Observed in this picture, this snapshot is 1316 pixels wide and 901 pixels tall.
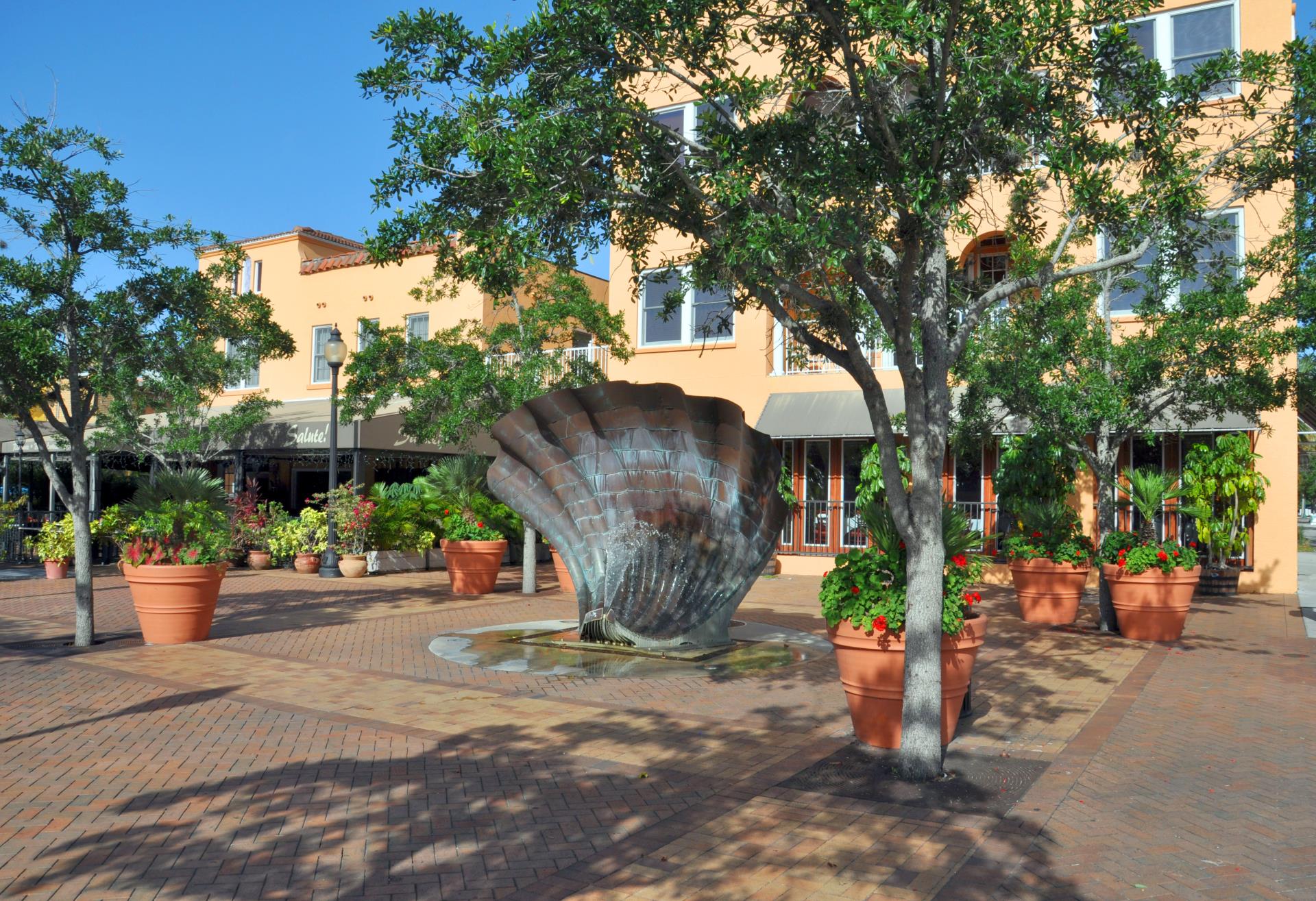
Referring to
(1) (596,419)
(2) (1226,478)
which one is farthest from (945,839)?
(2) (1226,478)

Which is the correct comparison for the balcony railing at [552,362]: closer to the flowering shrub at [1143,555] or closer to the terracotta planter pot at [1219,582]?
the flowering shrub at [1143,555]

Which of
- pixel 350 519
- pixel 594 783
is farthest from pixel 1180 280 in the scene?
pixel 350 519

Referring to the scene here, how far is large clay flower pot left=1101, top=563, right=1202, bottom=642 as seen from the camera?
11795 millimetres

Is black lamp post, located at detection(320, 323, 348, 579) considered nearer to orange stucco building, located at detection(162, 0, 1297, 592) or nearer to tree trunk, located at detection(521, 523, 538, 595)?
orange stucco building, located at detection(162, 0, 1297, 592)

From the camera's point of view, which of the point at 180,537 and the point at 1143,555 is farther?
the point at 1143,555

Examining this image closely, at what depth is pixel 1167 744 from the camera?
7137 mm

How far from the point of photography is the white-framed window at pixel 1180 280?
12500mm

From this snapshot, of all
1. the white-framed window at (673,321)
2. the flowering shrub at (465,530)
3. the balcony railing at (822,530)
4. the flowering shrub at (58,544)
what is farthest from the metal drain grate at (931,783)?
Result: the flowering shrub at (58,544)

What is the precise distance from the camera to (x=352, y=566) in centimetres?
1942

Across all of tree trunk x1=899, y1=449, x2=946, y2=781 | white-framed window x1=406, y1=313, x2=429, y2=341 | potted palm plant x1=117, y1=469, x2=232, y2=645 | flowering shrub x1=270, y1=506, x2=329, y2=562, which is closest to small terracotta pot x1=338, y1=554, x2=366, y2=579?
flowering shrub x1=270, y1=506, x2=329, y2=562

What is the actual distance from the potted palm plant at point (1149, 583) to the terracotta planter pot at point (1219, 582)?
5.44 metres

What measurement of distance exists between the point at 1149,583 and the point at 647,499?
5843 millimetres

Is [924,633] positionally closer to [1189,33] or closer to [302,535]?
[1189,33]

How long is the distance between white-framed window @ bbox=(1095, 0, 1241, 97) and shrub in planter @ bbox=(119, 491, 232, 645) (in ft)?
54.0
